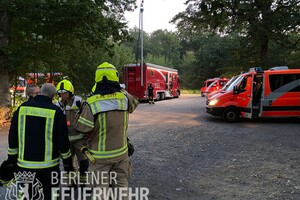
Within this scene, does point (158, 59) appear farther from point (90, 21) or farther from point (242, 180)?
point (242, 180)

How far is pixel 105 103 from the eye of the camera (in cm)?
330

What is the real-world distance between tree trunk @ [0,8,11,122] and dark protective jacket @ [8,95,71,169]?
8.95 metres

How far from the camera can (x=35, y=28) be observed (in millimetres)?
11430

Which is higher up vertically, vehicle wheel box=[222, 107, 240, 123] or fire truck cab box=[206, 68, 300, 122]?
fire truck cab box=[206, 68, 300, 122]

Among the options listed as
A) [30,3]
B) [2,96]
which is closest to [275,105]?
[30,3]

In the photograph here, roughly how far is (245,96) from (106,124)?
954 centimetres

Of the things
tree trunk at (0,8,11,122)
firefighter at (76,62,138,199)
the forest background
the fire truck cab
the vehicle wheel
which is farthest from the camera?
the vehicle wheel

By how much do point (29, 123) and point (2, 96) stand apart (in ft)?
31.5

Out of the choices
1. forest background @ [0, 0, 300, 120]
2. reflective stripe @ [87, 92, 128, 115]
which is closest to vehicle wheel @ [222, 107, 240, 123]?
forest background @ [0, 0, 300, 120]

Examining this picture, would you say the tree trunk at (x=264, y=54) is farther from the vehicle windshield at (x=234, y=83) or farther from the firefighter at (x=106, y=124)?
the firefighter at (x=106, y=124)

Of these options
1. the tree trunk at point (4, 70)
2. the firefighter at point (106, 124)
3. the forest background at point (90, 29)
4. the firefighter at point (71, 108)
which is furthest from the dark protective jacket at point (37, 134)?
the tree trunk at point (4, 70)

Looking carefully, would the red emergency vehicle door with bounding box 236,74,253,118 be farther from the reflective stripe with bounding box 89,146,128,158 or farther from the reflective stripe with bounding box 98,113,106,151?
the reflective stripe with bounding box 98,113,106,151

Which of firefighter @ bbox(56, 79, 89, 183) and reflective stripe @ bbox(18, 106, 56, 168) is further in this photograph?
firefighter @ bbox(56, 79, 89, 183)

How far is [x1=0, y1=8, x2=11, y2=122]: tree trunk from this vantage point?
37.4 ft
